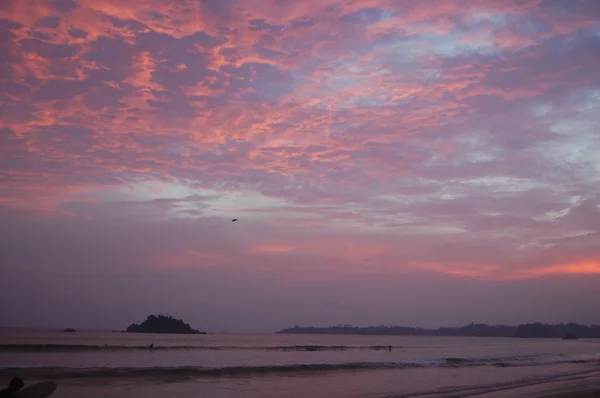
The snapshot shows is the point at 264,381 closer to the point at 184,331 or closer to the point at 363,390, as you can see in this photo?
the point at 363,390

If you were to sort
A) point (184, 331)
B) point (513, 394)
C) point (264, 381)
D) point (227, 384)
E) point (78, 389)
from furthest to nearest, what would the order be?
point (184, 331), point (264, 381), point (227, 384), point (513, 394), point (78, 389)

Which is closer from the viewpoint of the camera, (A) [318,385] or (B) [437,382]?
(A) [318,385]

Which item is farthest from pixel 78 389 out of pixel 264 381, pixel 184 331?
pixel 184 331

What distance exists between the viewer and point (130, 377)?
3183cm

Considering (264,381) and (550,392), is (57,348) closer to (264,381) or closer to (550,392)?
(264,381)

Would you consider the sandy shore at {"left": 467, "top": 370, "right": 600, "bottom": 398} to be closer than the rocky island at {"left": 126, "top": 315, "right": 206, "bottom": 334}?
Yes

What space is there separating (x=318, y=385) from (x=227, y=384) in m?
5.27

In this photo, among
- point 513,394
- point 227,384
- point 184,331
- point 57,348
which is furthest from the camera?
point 184,331

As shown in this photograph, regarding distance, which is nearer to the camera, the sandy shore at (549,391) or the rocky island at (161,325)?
the sandy shore at (549,391)

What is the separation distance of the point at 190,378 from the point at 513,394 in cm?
1907

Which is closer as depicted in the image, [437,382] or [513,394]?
[513,394]

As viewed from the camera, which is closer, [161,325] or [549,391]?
[549,391]

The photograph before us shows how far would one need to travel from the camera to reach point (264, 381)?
31.4m

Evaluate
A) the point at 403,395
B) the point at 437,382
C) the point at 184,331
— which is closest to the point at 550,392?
the point at 437,382
